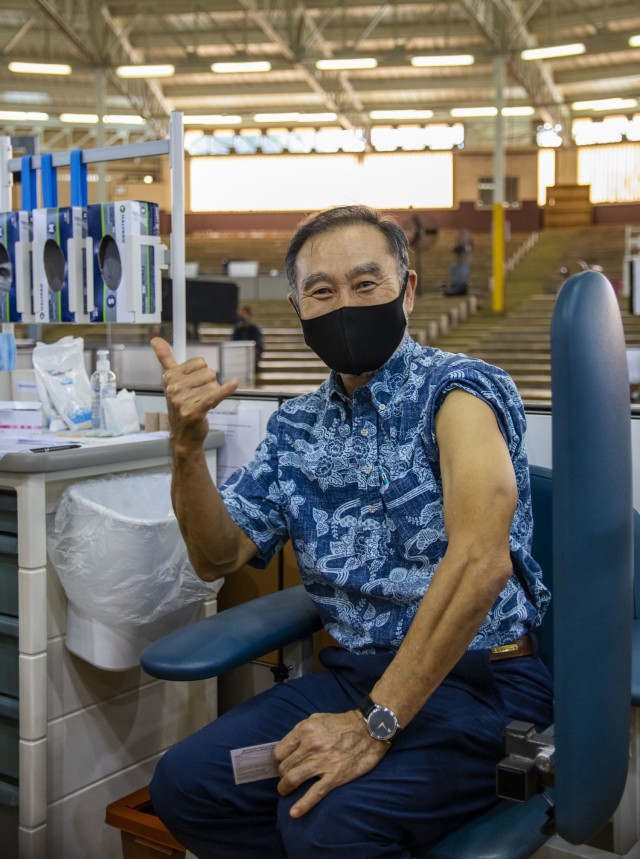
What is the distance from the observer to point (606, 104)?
16938 mm

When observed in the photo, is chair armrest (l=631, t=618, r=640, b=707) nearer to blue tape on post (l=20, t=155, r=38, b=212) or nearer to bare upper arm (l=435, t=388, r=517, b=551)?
bare upper arm (l=435, t=388, r=517, b=551)

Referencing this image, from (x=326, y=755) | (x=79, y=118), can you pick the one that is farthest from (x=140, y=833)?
(x=79, y=118)

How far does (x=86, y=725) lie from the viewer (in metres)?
2.09

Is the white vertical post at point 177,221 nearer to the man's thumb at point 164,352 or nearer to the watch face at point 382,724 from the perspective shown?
the man's thumb at point 164,352

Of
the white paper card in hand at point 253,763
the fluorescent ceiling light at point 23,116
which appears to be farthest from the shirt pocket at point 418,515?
the fluorescent ceiling light at point 23,116

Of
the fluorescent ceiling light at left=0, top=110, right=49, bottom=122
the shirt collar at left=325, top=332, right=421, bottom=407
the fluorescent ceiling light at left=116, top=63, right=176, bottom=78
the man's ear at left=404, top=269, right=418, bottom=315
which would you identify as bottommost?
the shirt collar at left=325, top=332, right=421, bottom=407

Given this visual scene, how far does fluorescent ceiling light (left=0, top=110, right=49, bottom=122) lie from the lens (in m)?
17.4

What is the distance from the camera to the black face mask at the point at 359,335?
1589 mm

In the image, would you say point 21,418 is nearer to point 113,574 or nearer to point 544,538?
point 113,574

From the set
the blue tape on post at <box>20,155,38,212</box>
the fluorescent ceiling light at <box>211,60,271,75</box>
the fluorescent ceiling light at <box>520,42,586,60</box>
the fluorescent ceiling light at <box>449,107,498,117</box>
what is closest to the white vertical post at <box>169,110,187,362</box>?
the blue tape on post at <box>20,155,38,212</box>

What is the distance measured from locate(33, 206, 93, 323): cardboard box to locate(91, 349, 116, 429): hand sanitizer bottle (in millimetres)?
124

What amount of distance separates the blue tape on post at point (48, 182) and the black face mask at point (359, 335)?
1.26 meters

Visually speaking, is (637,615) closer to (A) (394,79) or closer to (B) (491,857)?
(B) (491,857)

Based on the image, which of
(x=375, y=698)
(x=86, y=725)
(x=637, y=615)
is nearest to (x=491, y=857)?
(x=375, y=698)
